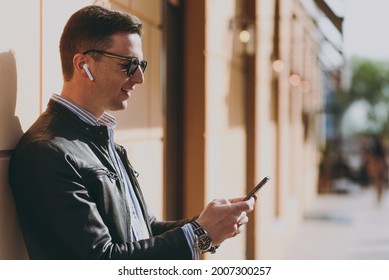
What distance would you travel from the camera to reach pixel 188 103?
5.24m

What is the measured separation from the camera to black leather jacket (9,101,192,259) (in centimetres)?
198

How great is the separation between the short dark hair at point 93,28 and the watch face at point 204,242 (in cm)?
75

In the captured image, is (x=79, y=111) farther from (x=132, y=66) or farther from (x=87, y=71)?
(x=132, y=66)

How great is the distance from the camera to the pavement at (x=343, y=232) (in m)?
9.83

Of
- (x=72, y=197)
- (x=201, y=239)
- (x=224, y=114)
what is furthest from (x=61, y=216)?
(x=224, y=114)

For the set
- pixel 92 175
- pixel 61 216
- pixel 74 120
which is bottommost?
pixel 61 216

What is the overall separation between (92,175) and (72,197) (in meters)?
0.14

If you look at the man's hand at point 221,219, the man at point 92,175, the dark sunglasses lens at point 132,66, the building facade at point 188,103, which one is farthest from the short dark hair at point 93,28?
the man's hand at point 221,219

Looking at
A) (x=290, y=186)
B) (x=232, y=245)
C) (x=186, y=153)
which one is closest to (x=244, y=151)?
(x=232, y=245)

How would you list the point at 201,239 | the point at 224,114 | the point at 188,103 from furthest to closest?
the point at 224,114 < the point at 188,103 < the point at 201,239

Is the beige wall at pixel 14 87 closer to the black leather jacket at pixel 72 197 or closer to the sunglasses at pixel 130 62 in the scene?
the black leather jacket at pixel 72 197

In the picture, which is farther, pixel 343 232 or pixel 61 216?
pixel 343 232

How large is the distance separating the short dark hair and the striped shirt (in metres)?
0.19

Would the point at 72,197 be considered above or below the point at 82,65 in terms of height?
below
